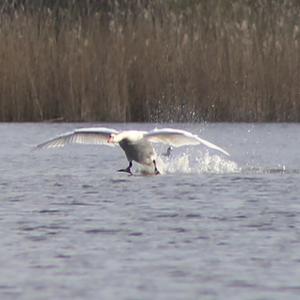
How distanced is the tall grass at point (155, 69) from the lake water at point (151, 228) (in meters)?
3.58

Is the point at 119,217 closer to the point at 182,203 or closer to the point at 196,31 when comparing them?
the point at 182,203

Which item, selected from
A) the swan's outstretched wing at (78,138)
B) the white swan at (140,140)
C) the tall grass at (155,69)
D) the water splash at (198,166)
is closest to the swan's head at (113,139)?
the white swan at (140,140)

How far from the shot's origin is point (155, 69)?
76.1ft

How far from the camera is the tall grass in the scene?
74.8ft

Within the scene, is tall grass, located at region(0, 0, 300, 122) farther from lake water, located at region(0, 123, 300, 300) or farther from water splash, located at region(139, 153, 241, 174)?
water splash, located at region(139, 153, 241, 174)

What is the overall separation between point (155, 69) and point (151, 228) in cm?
1153

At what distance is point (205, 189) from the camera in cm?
1472

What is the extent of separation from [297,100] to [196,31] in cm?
195

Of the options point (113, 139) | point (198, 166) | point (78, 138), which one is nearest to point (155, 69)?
point (198, 166)

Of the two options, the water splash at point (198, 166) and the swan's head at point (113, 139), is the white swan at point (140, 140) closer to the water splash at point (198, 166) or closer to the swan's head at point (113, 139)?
the swan's head at point (113, 139)

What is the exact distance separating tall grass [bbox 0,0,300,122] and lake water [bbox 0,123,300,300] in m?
3.58

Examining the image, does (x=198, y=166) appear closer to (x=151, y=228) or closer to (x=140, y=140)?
(x=140, y=140)

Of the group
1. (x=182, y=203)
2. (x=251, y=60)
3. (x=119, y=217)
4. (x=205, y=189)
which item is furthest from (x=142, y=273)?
(x=251, y=60)

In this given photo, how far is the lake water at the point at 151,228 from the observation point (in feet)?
30.8
